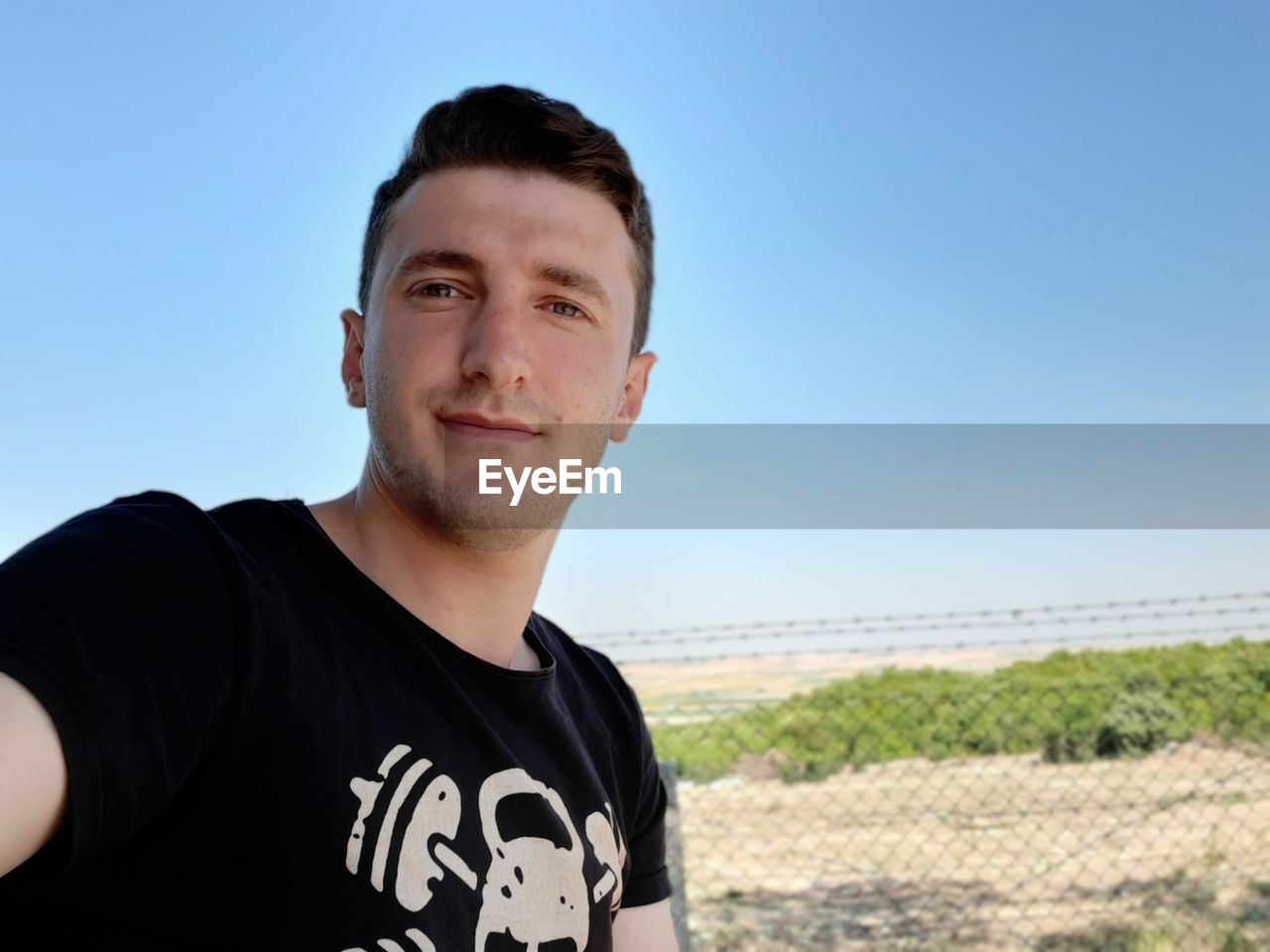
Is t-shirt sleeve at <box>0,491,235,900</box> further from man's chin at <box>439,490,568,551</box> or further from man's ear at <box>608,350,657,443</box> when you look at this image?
man's ear at <box>608,350,657,443</box>

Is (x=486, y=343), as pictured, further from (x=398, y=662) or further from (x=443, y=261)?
(x=398, y=662)

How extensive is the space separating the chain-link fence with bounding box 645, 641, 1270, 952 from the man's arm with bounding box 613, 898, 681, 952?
4.06m

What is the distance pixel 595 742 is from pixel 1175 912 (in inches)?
196

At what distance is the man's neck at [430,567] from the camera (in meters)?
1.36

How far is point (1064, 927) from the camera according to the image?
18.2 feet

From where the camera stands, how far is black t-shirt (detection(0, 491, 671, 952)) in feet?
2.88

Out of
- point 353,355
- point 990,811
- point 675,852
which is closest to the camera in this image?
point 353,355

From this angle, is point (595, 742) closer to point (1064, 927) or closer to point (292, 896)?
point (292, 896)

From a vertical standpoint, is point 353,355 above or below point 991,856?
above

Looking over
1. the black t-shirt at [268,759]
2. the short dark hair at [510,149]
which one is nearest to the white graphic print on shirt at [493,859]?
the black t-shirt at [268,759]

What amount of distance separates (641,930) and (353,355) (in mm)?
926

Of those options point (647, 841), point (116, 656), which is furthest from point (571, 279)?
point (647, 841)

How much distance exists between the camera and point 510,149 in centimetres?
148

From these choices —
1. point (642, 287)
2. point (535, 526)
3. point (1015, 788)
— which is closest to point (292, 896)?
point (535, 526)
